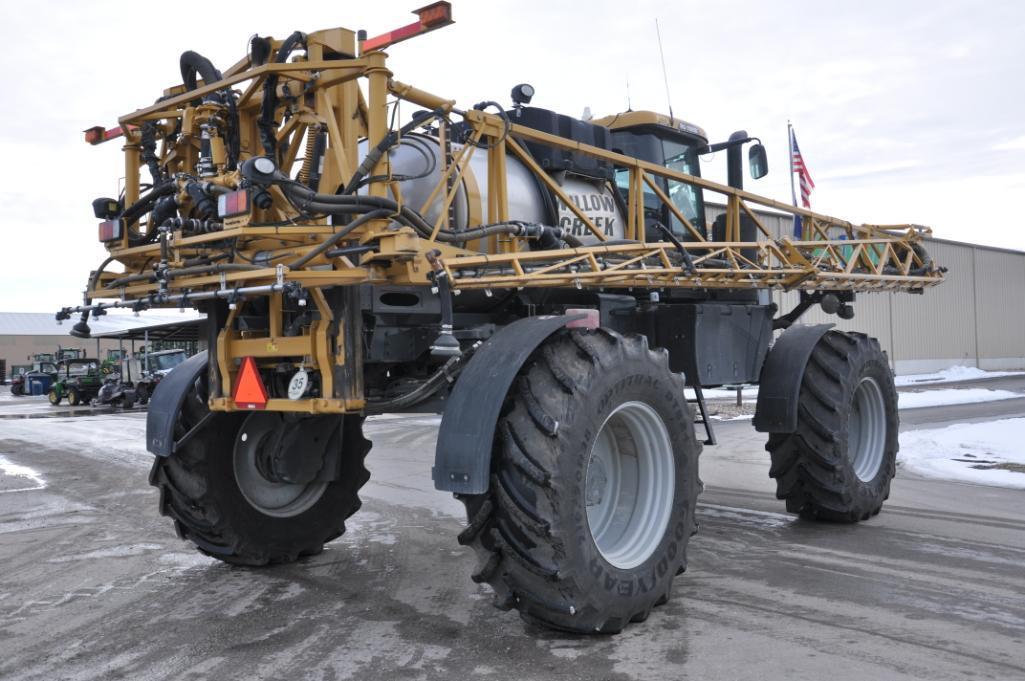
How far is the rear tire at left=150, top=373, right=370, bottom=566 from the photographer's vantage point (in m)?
5.92

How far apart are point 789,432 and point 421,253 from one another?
375 centimetres

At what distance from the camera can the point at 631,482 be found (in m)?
5.30

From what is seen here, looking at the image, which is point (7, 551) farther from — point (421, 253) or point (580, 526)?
point (580, 526)

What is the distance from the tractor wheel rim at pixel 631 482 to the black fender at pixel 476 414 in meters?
0.83

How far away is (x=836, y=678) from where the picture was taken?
3.91 meters

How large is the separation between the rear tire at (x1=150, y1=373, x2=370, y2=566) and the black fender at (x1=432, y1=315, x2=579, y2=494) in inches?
76.5

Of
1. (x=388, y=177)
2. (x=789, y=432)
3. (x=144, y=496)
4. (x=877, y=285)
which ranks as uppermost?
(x=388, y=177)

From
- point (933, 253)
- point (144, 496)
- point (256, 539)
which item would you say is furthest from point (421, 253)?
point (933, 253)

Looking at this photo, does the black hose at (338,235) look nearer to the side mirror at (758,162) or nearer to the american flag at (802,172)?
the side mirror at (758,162)

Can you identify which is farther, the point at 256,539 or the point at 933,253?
the point at 933,253

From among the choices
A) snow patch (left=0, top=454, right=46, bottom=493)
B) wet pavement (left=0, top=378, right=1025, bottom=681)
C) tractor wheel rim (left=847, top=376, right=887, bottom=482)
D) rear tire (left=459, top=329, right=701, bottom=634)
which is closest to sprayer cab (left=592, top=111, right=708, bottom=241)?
tractor wheel rim (left=847, top=376, right=887, bottom=482)

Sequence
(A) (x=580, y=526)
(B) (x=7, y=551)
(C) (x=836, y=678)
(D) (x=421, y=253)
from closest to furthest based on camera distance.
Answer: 1. (C) (x=836, y=678)
2. (A) (x=580, y=526)
3. (D) (x=421, y=253)
4. (B) (x=7, y=551)

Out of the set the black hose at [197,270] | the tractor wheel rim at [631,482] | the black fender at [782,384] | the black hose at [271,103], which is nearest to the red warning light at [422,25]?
the black hose at [271,103]

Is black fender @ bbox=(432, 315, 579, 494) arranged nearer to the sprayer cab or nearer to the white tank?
the white tank
